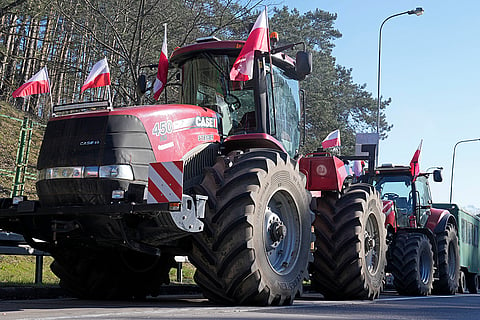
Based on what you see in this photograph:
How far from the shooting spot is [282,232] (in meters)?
8.45

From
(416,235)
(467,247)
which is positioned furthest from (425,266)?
(467,247)

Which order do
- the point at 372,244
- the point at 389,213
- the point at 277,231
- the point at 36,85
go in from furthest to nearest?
1. the point at 389,213
2. the point at 36,85
3. the point at 372,244
4. the point at 277,231

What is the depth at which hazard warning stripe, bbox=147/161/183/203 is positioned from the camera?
7152 mm

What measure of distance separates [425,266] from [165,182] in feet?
30.3

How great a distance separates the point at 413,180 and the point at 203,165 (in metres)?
9.27

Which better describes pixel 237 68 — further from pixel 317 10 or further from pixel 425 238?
pixel 317 10

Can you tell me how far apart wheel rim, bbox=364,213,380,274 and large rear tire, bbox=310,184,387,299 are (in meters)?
0.15

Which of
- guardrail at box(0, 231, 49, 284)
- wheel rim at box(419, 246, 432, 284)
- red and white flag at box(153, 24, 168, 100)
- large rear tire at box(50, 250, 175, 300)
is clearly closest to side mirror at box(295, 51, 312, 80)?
red and white flag at box(153, 24, 168, 100)

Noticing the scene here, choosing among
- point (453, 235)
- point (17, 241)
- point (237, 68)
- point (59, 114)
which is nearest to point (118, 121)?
point (59, 114)

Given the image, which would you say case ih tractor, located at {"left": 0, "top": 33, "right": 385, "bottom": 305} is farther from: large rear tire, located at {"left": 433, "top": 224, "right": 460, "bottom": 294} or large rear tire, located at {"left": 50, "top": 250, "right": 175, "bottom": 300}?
large rear tire, located at {"left": 433, "top": 224, "right": 460, "bottom": 294}

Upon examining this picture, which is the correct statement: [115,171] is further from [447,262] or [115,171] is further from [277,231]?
[447,262]

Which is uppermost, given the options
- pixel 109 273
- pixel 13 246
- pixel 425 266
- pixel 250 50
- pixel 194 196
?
pixel 250 50

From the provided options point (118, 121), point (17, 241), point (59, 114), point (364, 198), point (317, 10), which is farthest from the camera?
point (317, 10)

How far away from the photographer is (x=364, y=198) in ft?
35.2
